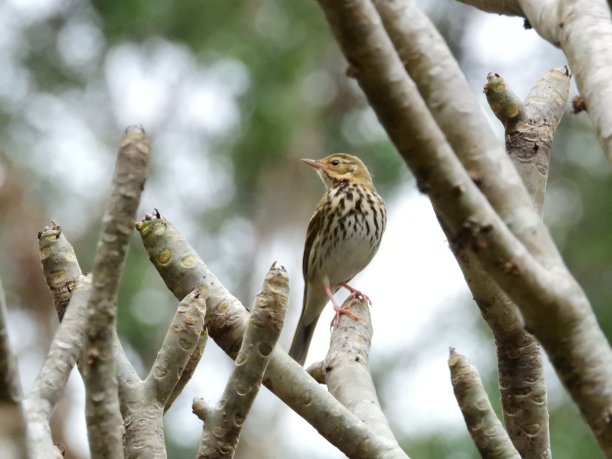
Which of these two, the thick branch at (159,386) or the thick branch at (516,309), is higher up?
the thick branch at (516,309)

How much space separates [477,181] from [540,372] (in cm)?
122

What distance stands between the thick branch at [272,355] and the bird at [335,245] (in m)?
3.09

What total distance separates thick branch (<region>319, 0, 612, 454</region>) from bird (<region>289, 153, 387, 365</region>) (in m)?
4.10

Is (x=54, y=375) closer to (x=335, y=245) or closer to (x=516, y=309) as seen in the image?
(x=516, y=309)

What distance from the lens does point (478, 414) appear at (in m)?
2.55

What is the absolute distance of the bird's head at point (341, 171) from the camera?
626cm

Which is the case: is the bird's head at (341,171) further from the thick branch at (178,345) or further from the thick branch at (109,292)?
the thick branch at (109,292)

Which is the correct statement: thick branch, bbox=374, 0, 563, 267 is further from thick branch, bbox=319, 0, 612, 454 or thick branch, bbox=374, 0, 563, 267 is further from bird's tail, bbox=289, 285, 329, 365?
bird's tail, bbox=289, 285, 329, 365

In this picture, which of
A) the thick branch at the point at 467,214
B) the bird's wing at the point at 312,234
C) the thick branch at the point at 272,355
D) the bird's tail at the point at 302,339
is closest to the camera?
the thick branch at the point at 467,214

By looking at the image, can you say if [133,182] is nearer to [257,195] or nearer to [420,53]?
[420,53]

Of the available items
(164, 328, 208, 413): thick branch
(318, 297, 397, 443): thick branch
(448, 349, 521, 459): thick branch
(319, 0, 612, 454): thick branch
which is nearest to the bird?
(318, 297, 397, 443): thick branch

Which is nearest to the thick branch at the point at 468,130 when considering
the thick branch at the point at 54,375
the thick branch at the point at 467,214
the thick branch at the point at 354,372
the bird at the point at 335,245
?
the thick branch at the point at 467,214

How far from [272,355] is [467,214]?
96 cm

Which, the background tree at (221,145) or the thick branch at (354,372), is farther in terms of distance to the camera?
the background tree at (221,145)
